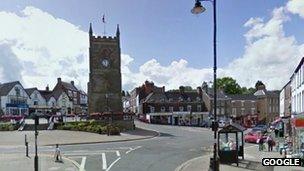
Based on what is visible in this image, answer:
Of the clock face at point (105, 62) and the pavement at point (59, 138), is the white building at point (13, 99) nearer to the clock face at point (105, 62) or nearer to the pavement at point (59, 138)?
the clock face at point (105, 62)

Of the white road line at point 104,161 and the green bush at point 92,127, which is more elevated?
the green bush at point 92,127

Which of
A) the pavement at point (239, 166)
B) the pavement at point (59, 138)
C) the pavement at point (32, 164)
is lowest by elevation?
the pavement at point (59, 138)

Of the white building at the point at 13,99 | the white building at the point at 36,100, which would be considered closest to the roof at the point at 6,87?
the white building at the point at 13,99

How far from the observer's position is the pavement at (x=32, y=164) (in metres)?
25.9

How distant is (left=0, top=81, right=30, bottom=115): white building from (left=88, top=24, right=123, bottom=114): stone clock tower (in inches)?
1048

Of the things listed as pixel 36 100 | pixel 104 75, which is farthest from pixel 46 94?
pixel 104 75

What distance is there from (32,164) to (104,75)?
47.1 meters

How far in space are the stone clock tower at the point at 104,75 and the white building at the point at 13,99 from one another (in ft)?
87.3

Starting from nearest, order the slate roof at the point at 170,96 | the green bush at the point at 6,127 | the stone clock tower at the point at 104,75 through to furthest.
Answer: the green bush at the point at 6,127 < the stone clock tower at the point at 104,75 < the slate roof at the point at 170,96

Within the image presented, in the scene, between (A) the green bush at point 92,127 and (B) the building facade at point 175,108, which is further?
(B) the building facade at point 175,108

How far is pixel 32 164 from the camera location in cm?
2769

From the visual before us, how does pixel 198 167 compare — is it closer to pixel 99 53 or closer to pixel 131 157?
pixel 131 157

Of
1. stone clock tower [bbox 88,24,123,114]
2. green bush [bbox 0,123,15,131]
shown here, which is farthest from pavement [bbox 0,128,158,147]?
stone clock tower [bbox 88,24,123,114]

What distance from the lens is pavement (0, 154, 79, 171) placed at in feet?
84.9
